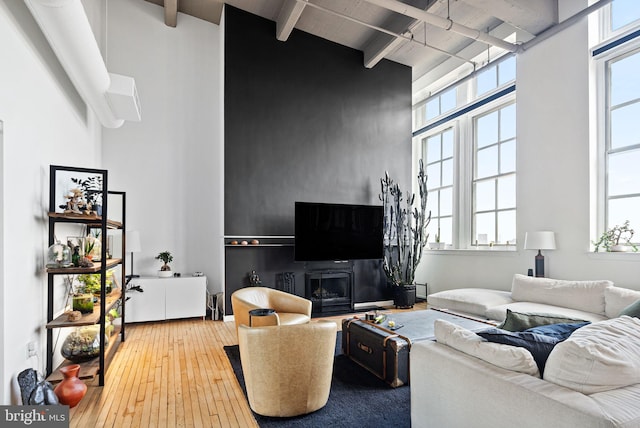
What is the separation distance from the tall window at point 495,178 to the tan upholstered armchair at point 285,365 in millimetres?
4366

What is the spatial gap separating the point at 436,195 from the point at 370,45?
3.02 meters

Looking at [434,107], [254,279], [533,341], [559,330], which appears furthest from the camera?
[434,107]

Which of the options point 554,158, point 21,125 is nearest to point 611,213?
point 554,158

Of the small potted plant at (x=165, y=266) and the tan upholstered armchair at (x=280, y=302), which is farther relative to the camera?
the small potted plant at (x=165, y=266)

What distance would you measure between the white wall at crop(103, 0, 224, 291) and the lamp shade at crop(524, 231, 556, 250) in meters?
4.34

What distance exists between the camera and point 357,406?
2668 millimetres

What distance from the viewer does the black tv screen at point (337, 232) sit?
217 inches

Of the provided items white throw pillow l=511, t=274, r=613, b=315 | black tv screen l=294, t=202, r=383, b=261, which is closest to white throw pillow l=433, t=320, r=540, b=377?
white throw pillow l=511, t=274, r=613, b=315

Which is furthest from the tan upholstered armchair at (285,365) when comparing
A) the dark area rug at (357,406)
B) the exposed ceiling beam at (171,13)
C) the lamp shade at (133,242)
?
the exposed ceiling beam at (171,13)

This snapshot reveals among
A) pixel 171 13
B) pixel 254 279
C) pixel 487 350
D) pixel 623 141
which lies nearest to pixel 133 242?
pixel 254 279

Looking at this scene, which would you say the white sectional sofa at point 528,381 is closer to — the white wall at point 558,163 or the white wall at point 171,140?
the white wall at point 558,163

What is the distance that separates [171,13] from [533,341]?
6314 mm

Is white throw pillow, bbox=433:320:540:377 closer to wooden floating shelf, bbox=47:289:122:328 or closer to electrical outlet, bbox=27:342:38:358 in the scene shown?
wooden floating shelf, bbox=47:289:122:328

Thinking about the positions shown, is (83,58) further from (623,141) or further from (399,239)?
(623,141)
